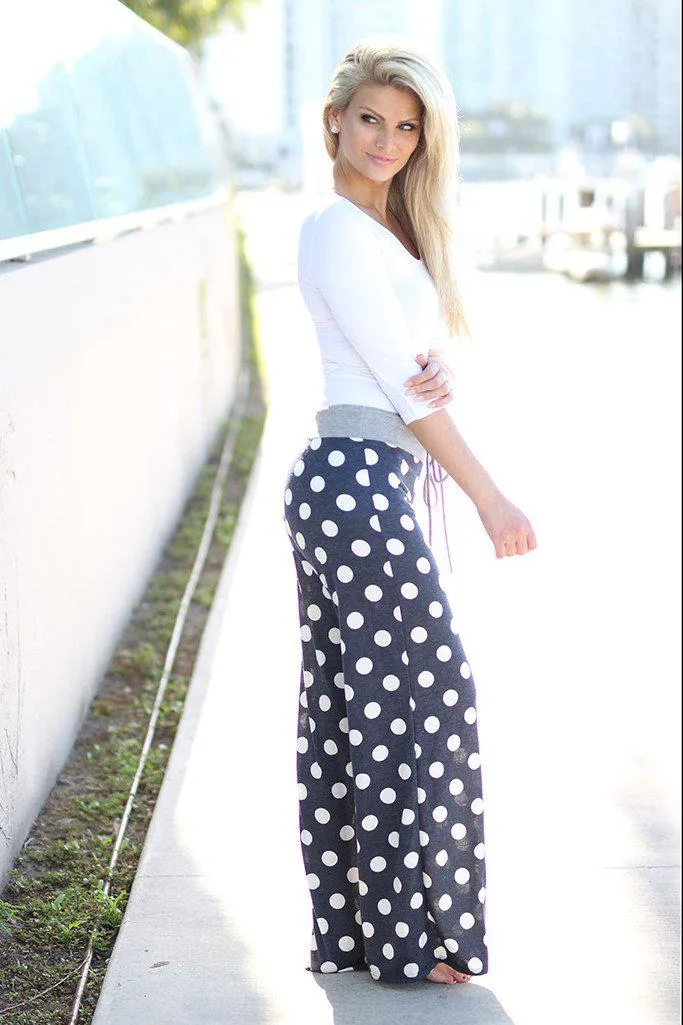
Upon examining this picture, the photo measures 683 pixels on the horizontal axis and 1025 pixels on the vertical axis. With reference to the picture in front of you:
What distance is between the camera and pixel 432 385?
99.7 inches

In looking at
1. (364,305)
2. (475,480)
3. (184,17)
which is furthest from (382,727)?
(184,17)

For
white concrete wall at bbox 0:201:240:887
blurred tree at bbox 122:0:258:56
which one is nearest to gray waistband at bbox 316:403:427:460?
white concrete wall at bbox 0:201:240:887

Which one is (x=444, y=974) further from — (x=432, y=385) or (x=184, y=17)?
(x=184, y=17)

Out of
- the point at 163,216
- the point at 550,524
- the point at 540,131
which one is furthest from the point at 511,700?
the point at 540,131

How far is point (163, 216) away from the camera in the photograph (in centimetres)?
707

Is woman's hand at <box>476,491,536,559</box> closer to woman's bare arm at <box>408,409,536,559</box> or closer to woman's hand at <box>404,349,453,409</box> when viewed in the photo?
woman's bare arm at <box>408,409,536,559</box>

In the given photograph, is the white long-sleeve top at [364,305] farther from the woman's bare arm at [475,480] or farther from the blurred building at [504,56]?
the blurred building at [504,56]

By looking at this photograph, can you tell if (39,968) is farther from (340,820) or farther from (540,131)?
(540,131)

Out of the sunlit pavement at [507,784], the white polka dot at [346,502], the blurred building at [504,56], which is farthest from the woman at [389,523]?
the blurred building at [504,56]

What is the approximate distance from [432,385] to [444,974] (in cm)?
124

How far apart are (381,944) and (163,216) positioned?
504 cm

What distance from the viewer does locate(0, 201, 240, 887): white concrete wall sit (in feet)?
11.0

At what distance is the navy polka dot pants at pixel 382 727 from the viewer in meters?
2.56

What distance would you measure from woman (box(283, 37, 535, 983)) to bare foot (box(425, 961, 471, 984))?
0.06 meters
